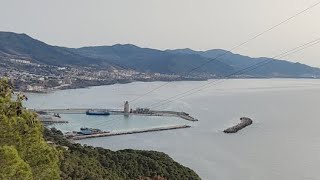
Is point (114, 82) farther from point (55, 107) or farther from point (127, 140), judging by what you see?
point (127, 140)

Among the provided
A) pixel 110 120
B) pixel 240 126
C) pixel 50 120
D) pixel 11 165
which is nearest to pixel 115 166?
pixel 11 165

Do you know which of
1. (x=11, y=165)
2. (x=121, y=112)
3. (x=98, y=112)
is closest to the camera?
(x=11, y=165)

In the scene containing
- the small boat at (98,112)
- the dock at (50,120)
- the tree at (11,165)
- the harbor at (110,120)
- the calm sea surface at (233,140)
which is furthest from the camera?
the small boat at (98,112)

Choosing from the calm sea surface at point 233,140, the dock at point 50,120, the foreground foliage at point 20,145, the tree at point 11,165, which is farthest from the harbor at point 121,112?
the tree at point 11,165

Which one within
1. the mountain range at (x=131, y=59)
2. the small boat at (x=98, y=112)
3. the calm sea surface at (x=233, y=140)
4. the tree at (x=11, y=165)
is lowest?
the calm sea surface at (x=233, y=140)

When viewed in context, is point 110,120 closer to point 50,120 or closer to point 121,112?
point 121,112

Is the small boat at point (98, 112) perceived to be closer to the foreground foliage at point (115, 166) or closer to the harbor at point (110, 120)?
the harbor at point (110, 120)

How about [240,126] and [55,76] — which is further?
[55,76]

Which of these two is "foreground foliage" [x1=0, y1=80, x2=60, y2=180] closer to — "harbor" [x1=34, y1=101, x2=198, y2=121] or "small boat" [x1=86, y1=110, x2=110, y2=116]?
"harbor" [x1=34, y1=101, x2=198, y2=121]
